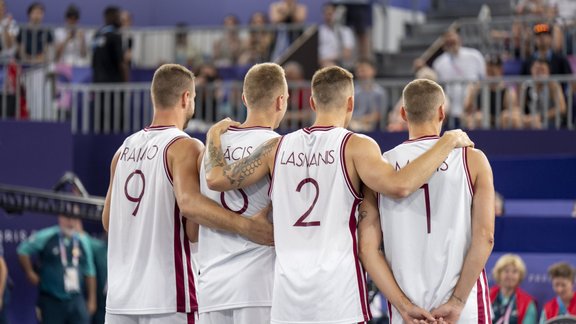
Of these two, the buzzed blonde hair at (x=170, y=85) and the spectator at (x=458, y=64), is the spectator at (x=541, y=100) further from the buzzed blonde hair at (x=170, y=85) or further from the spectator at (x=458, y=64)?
the buzzed blonde hair at (x=170, y=85)

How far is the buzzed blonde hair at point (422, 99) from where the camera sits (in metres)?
6.43

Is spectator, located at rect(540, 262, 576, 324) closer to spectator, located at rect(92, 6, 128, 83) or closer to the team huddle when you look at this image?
the team huddle

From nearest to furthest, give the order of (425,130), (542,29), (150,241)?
(425,130), (150,241), (542,29)

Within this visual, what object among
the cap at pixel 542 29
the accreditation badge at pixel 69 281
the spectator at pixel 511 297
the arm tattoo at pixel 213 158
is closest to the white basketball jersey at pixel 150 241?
the arm tattoo at pixel 213 158

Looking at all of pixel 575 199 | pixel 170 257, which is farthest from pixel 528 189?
pixel 170 257

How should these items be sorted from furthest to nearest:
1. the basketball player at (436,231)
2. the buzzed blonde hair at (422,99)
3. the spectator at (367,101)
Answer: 1. the spectator at (367,101)
2. the buzzed blonde hair at (422,99)
3. the basketball player at (436,231)

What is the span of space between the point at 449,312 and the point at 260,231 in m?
1.18

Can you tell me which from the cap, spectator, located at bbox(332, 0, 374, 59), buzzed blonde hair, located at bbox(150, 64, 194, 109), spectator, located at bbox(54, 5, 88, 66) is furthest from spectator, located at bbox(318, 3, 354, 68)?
buzzed blonde hair, located at bbox(150, 64, 194, 109)

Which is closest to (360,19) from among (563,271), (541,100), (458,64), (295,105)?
(458,64)

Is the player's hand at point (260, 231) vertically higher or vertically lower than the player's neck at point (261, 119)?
lower

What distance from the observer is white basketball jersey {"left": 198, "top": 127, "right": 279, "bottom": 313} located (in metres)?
6.61

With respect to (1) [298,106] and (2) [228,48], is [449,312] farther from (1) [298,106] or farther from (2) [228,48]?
(2) [228,48]

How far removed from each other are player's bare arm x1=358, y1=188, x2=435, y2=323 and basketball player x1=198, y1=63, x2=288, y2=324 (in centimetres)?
59

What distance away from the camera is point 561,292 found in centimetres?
1127
